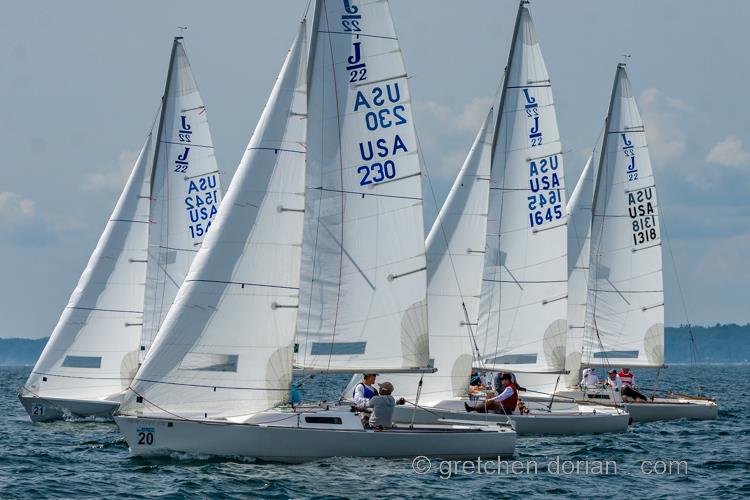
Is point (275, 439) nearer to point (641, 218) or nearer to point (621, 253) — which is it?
point (621, 253)

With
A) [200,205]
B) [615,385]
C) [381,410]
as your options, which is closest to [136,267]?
[200,205]

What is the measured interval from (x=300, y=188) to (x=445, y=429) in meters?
5.24

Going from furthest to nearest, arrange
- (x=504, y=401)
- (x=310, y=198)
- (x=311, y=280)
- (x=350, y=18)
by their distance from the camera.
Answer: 1. (x=504, y=401)
2. (x=350, y=18)
3. (x=310, y=198)
4. (x=311, y=280)

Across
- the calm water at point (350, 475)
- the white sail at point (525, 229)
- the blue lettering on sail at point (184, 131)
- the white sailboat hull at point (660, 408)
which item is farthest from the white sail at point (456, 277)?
the blue lettering on sail at point (184, 131)

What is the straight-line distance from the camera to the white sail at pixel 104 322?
3288cm

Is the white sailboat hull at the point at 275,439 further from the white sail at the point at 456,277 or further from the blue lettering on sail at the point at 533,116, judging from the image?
the blue lettering on sail at the point at 533,116

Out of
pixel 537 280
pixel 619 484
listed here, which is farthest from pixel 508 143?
pixel 619 484

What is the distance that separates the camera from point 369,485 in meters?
20.6

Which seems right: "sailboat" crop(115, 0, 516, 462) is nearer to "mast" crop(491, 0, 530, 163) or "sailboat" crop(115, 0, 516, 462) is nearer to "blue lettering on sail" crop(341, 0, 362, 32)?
"blue lettering on sail" crop(341, 0, 362, 32)

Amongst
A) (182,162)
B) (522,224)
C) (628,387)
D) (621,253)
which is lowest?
(628,387)

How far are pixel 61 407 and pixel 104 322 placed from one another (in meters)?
2.40

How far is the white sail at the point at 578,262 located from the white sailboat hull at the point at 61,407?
1351cm

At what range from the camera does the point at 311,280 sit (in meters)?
23.9

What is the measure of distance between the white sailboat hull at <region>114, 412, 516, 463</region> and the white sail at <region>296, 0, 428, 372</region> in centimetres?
161
